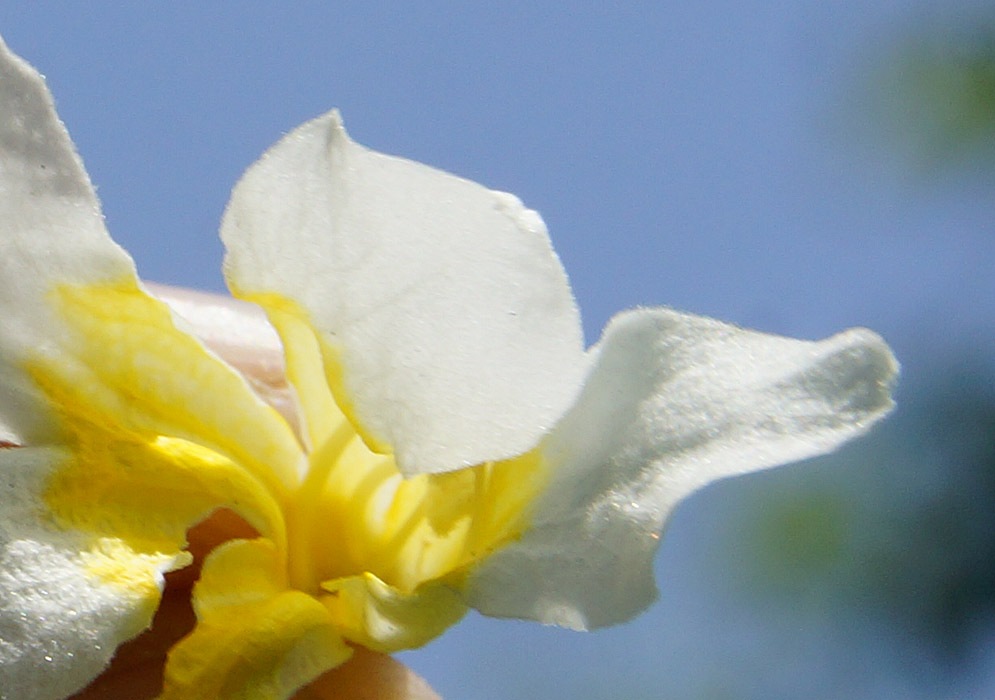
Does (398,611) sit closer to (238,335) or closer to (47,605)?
(47,605)

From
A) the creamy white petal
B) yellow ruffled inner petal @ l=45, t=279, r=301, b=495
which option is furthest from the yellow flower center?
the creamy white petal

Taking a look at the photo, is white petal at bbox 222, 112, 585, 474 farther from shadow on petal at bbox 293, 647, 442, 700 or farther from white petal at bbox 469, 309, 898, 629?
shadow on petal at bbox 293, 647, 442, 700

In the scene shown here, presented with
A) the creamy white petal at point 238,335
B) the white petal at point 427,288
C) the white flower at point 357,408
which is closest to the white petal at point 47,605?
the white flower at point 357,408

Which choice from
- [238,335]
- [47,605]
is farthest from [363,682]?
[238,335]

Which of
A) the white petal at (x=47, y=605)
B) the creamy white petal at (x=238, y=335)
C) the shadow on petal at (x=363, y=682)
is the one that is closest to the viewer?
the white petal at (x=47, y=605)

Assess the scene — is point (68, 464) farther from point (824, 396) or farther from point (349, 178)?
point (824, 396)

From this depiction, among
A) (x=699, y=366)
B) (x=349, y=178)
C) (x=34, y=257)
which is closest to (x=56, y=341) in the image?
(x=34, y=257)

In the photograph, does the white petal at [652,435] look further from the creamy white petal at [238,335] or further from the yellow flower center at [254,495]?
the creamy white petal at [238,335]
